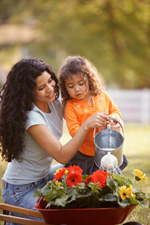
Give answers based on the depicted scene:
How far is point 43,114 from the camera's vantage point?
2854mm

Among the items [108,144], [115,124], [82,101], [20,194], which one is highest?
[82,101]

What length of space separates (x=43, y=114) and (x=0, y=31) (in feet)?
64.1

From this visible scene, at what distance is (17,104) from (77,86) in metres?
0.55

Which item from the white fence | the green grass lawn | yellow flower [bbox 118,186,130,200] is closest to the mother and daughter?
yellow flower [bbox 118,186,130,200]

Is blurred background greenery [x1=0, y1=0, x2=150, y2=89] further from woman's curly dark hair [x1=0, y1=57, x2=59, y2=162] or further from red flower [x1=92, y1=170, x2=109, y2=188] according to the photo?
red flower [x1=92, y1=170, x2=109, y2=188]

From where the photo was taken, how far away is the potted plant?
6.72 feet

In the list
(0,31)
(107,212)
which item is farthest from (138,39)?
(107,212)

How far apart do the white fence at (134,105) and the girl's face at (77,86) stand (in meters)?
11.7

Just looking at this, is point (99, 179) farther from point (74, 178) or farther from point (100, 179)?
point (74, 178)

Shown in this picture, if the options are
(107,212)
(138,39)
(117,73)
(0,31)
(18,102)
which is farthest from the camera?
(0,31)

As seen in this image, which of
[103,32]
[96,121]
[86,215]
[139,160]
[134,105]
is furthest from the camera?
[103,32]

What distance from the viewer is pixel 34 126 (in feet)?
8.84

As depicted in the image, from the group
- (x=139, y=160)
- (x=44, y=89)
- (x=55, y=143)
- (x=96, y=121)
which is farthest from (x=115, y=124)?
(x=139, y=160)

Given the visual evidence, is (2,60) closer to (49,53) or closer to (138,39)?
(49,53)
